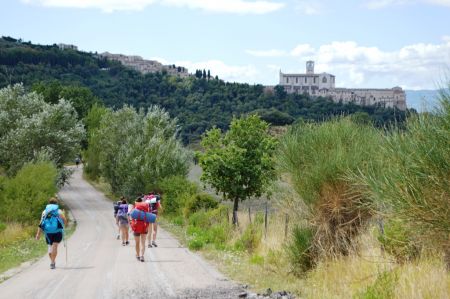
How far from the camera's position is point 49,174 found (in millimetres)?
35875

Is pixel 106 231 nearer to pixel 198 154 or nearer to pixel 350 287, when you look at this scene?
pixel 198 154

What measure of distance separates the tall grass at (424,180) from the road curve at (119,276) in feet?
→ 13.4

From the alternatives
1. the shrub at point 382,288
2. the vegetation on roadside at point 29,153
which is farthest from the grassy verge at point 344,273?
the vegetation on roadside at point 29,153

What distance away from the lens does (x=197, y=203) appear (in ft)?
112

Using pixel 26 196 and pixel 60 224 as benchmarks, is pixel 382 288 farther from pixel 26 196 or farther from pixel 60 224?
pixel 26 196

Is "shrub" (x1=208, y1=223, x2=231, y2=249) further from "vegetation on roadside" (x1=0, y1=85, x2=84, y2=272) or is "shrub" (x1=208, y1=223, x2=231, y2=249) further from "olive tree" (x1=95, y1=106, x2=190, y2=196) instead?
"olive tree" (x1=95, y1=106, x2=190, y2=196)

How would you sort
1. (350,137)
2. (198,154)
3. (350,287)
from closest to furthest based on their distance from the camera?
(350,287) → (350,137) → (198,154)

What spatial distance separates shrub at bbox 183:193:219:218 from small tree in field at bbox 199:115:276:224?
5.19 metres

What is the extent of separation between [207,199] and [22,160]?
18.1m

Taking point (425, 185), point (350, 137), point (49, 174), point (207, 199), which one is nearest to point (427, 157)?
point (425, 185)

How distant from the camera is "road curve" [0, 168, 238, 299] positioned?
37.9ft

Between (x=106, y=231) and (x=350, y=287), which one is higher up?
(x=350, y=287)

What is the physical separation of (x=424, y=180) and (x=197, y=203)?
87.7ft

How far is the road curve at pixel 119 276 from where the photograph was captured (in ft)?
37.9
